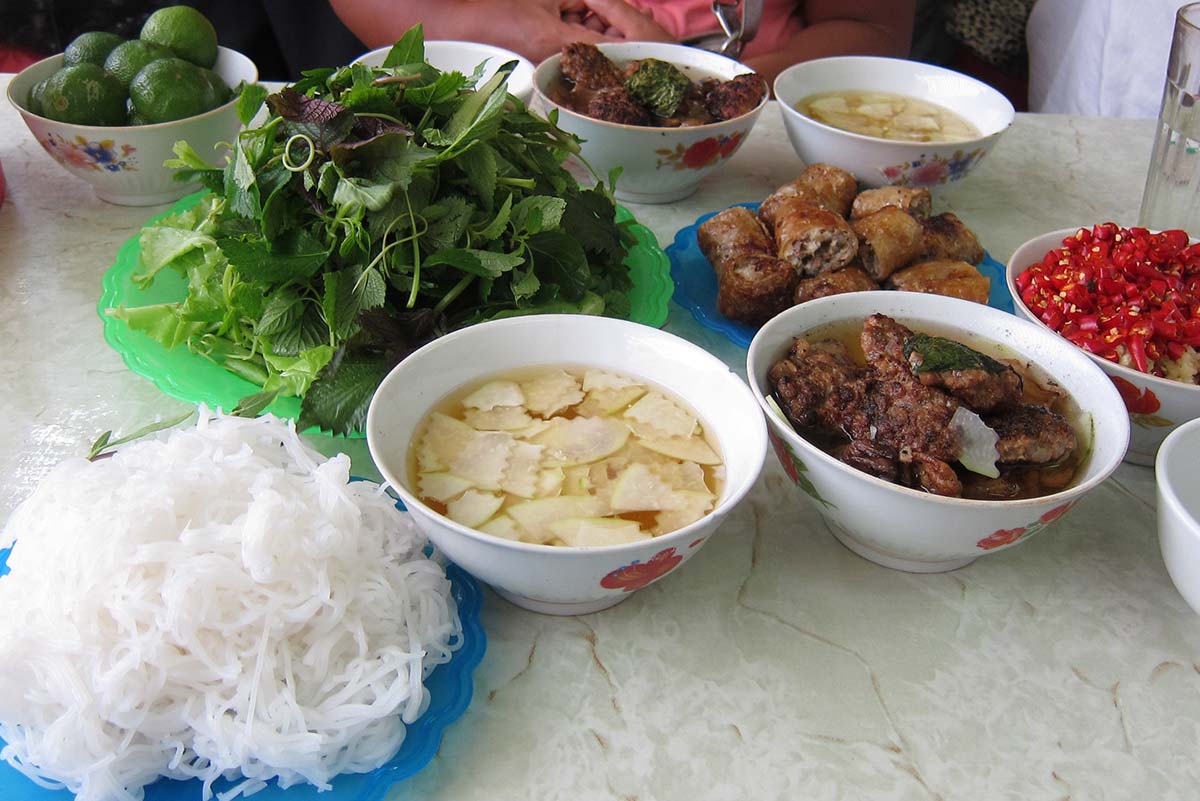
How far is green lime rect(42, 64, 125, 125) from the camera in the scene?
1493 mm

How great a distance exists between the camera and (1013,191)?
1.91 metres

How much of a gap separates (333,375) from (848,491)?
62cm

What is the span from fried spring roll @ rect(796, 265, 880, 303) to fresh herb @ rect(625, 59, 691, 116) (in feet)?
1.65

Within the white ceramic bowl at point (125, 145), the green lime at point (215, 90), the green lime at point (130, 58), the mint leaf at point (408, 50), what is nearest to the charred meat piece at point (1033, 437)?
the mint leaf at point (408, 50)

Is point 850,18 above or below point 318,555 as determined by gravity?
below

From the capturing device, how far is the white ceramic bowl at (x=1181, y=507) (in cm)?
91

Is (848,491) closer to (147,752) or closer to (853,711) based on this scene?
(853,711)

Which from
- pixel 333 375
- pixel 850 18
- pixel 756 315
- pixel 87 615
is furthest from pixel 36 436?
pixel 850 18

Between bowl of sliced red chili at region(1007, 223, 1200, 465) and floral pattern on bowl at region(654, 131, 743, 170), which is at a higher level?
floral pattern on bowl at region(654, 131, 743, 170)

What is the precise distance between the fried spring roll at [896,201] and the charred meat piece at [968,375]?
51cm

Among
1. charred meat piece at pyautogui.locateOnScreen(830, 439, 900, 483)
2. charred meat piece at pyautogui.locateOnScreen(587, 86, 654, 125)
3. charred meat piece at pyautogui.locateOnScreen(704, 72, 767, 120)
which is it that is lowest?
charred meat piece at pyautogui.locateOnScreen(830, 439, 900, 483)

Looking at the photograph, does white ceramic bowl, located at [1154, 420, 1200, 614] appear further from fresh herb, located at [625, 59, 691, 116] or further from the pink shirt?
the pink shirt

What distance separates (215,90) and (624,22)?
1161 millimetres

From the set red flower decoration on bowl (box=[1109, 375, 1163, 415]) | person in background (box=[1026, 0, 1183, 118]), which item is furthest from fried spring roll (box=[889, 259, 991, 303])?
person in background (box=[1026, 0, 1183, 118])
